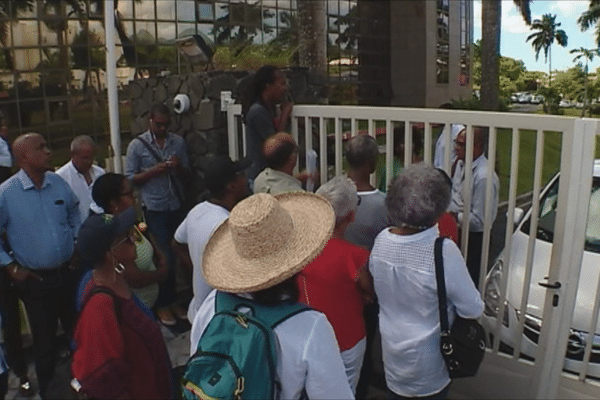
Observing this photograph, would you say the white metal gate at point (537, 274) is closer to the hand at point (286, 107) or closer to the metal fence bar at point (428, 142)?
the metal fence bar at point (428, 142)

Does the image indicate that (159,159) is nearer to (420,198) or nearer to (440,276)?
(420,198)

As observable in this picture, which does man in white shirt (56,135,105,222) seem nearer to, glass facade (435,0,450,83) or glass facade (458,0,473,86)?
glass facade (435,0,450,83)

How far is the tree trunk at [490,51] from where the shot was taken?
15867 mm

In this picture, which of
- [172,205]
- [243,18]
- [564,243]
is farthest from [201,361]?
[243,18]

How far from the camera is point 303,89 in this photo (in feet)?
18.0

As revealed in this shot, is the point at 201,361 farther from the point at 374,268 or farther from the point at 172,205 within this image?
the point at 172,205

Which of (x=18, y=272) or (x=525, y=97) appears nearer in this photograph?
(x=18, y=272)

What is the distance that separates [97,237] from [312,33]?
27.6 ft

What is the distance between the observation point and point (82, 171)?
4484mm

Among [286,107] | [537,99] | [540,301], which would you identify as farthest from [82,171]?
[537,99]

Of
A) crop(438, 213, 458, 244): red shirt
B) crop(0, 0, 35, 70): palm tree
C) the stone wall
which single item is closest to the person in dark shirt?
the stone wall

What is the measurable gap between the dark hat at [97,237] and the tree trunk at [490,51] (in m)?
15.0

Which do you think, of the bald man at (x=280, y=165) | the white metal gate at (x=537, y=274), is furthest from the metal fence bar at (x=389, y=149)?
the bald man at (x=280, y=165)

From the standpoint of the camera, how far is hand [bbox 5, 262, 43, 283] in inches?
146
